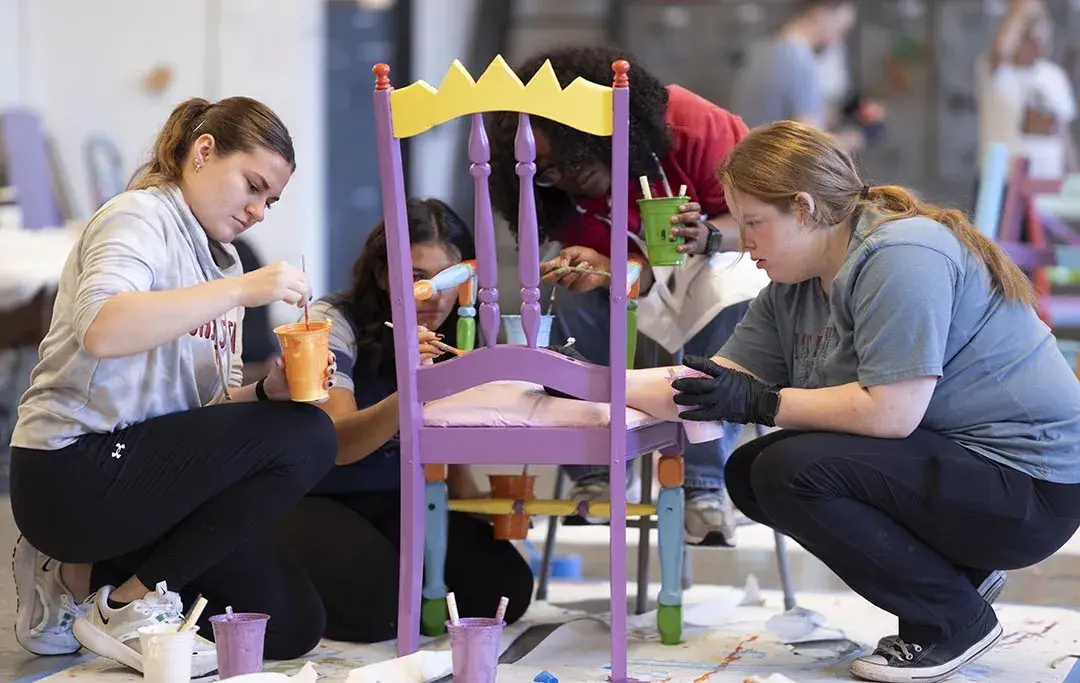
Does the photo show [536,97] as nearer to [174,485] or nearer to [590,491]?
[174,485]

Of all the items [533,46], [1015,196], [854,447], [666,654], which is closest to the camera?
[854,447]

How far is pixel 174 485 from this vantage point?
6.95 feet

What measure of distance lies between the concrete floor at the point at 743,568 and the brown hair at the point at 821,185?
0.98 metres

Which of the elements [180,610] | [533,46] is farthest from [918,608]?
[533,46]

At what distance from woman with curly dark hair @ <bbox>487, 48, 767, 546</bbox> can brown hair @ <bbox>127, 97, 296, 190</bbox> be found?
0.61 meters

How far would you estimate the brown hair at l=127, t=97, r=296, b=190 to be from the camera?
2.17 metres

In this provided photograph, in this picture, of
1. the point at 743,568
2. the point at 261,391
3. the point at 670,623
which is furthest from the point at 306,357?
the point at 743,568

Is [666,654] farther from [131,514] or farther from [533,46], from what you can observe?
[533,46]

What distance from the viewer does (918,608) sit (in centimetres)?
216

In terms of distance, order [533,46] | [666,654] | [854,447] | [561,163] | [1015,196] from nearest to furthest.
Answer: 1. [854,447]
2. [666,654]
3. [561,163]
4. [1015,196]
5. [533,46]

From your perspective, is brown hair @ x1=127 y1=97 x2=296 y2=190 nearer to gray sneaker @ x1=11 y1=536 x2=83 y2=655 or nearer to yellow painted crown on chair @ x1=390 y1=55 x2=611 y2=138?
yellow painted crown on chair @ x1=390 y1=55 x2=611 y2=138

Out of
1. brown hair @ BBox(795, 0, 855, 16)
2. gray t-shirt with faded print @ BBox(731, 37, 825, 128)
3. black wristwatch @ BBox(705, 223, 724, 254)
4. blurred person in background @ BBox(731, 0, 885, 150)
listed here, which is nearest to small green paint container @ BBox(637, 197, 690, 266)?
black wristwatch @ BBox(705, 223, 724, 254)

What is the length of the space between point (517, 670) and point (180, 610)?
0.54m

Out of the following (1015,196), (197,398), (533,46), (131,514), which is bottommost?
(131,514)
